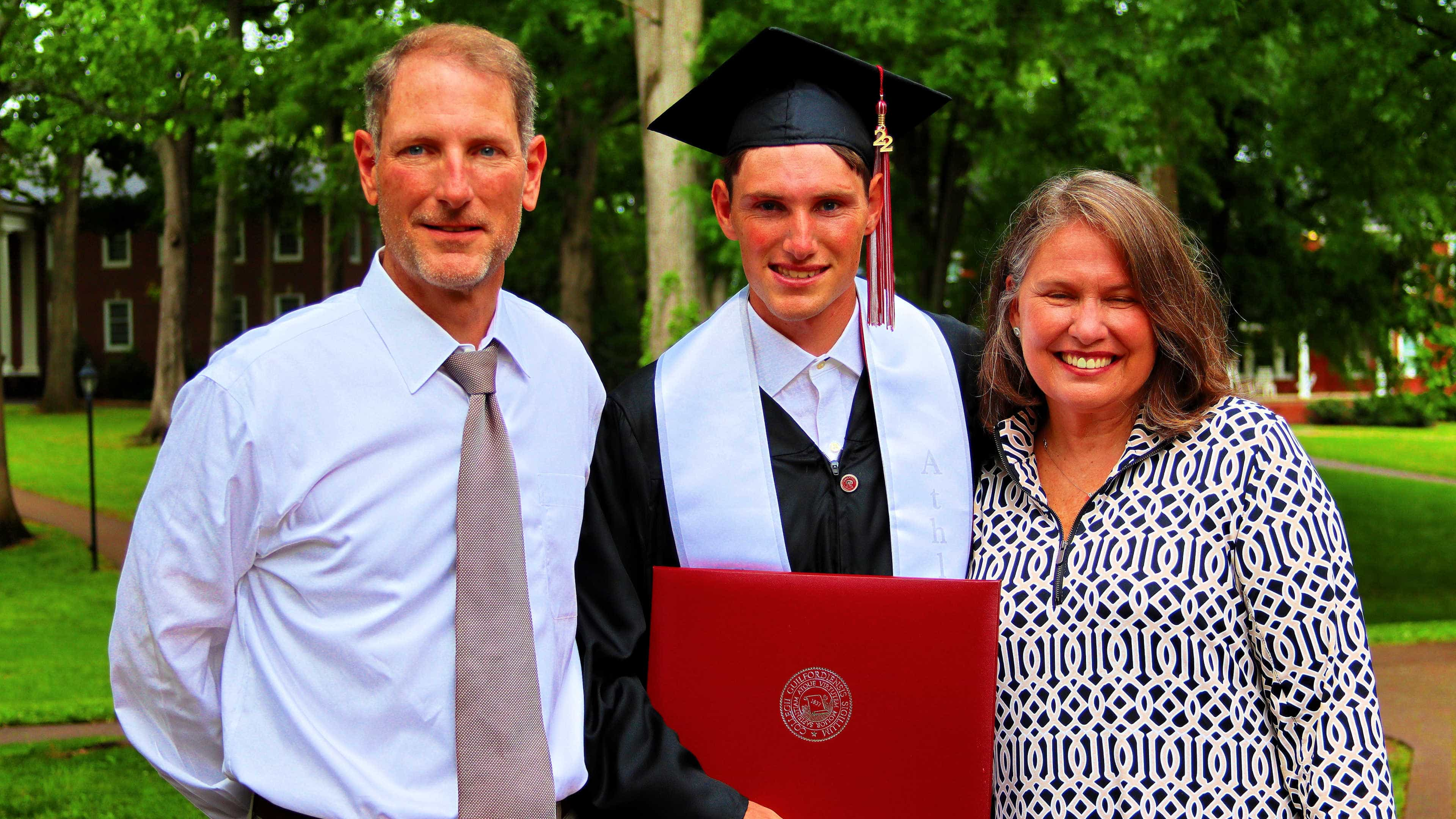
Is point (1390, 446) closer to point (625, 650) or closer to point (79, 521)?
point (79, 521)

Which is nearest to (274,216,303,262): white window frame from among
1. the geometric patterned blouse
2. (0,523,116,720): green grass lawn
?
(0,523,116,720): green grass lawn

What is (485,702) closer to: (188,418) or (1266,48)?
(188,418)

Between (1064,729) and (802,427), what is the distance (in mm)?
794

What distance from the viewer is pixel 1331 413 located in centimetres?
3122

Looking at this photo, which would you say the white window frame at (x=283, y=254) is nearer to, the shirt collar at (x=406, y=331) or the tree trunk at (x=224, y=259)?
the tree trunk at (x=224, y=259)

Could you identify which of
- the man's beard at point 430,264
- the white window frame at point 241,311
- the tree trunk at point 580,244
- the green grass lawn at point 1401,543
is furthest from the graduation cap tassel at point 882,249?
the white window frame at point 241,311

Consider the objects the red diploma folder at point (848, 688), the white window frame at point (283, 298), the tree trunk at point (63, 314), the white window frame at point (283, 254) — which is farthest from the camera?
the white window frame at point (283, 298)

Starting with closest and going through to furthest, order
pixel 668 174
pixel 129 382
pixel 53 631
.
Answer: pixel 668 174 → pixel 53 631 → pixel 129 382

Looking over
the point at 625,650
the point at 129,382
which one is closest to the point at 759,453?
the point at 625,650

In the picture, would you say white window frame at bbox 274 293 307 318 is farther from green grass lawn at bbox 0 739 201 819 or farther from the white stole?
the white stole

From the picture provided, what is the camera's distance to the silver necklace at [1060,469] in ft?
7.37

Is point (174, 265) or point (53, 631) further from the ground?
point (174, 265)

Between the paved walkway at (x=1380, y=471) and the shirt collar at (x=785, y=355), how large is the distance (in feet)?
68.2

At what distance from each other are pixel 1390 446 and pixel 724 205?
2769 cm
